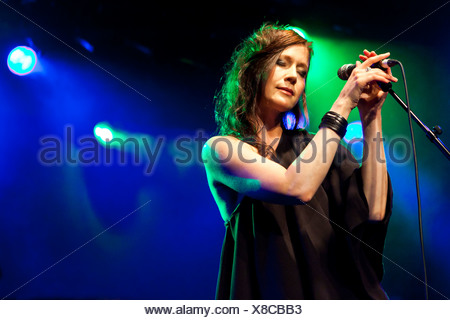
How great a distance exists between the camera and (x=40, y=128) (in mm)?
3609

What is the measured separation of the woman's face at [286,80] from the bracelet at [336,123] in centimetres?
34

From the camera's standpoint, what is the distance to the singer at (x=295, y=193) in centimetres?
132

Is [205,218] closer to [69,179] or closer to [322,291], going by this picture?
[69,179]

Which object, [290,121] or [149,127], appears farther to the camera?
[149,127]

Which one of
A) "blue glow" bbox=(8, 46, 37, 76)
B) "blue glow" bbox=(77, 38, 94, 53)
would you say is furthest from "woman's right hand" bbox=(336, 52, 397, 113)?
"blue glow" bbox=(8, 46, 37, 76)

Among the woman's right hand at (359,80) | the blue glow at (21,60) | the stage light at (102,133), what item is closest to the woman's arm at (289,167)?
the woman's right hand at (359,80)

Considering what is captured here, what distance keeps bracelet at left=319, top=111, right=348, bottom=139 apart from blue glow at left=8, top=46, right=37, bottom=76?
10.4 ft

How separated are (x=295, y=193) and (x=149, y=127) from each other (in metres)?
2.59

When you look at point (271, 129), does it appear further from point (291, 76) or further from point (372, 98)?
point (372, 98)

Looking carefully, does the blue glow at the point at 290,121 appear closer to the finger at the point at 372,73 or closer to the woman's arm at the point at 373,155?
the woman's arm at the point at 373,155

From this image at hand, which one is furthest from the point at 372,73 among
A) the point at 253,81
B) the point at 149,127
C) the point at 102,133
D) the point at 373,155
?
the point at 102,133

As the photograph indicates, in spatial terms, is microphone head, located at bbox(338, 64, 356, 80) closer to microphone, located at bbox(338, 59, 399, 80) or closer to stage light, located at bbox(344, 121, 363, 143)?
microphone, located at bbox(338, 59, 399, 80)

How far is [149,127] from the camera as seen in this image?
3.65 metres

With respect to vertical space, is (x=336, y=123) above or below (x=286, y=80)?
below
